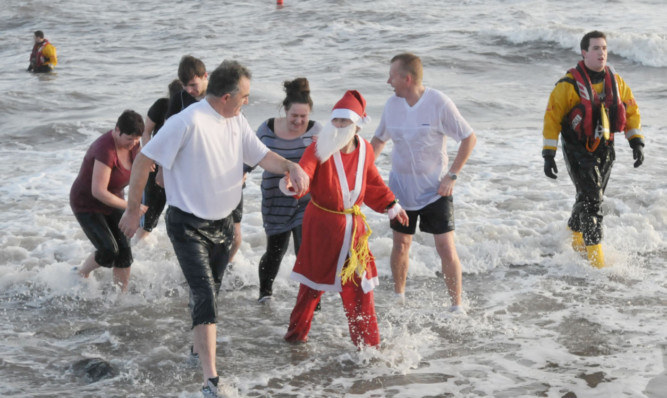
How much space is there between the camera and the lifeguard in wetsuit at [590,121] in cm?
661

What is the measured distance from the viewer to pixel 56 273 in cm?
705

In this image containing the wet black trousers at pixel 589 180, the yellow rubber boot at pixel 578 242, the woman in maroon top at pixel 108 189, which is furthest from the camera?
the yellow rubber boot at pixel 578 242

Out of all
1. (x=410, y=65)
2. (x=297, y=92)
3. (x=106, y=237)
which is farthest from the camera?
(x=106, y=237)

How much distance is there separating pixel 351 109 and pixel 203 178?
1.04 m

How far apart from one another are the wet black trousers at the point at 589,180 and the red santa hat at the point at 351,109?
2559 mm

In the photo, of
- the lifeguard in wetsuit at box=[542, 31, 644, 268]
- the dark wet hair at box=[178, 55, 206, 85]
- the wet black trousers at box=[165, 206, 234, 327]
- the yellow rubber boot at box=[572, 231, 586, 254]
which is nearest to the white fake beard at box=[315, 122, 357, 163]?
the wet black trousers at box=[165, 206, 234, 327]

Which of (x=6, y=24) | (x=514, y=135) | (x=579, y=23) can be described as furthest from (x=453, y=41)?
(x=6, y=24)

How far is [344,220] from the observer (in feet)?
16.8

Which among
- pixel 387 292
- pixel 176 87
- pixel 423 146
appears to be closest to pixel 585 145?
pixel 423 146

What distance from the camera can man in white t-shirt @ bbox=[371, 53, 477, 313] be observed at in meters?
5.77

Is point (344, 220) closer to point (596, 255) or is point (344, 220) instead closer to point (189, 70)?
point (189, 70)

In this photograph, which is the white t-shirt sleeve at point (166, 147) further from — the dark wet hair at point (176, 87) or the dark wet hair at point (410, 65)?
the dark wet hair at point (176, 87)

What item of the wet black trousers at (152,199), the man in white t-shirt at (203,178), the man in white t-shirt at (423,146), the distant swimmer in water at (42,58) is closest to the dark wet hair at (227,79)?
Answer: the man in white t-shirt at (203,178)

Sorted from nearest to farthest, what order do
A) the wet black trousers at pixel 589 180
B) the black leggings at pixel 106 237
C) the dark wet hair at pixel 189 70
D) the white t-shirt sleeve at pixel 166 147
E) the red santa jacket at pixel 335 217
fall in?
the white t-shirt sleeve at pixel 166 147
the red santa jacket at pixel 335 217
the black leggings at pixel 106 237
the dark wet hair at pixel 189 70
the wet black trousers at pixel 589 180
